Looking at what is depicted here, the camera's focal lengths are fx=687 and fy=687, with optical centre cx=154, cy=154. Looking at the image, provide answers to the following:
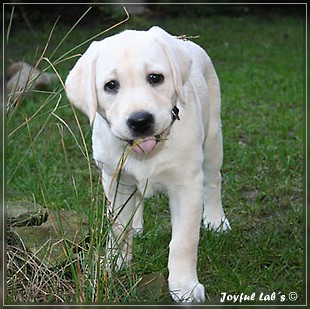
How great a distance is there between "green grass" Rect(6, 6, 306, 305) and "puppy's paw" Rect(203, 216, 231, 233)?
5 cm

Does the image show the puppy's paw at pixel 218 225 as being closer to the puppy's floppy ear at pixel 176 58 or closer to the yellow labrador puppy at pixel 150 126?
the yellow labrador puppy at pixel 150 126

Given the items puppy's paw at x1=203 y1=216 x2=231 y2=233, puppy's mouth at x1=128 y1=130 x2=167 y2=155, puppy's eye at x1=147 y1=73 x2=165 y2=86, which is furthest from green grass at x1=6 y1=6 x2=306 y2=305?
puppy's eye at x1=147 y1=73 x2=165 y2=86

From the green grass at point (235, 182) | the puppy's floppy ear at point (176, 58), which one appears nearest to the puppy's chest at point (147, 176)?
the green grass at point (235, 182)

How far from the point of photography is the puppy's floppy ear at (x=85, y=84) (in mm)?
2768

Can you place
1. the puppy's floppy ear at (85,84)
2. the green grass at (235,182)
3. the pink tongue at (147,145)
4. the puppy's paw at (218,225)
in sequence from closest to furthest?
the puppy's floppy ear at (85,84) → the pink tongue at (147,145) → the green grass at (235,182) → the puppy's paw at (218,225)

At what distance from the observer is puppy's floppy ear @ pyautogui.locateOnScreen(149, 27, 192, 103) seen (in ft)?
9.09

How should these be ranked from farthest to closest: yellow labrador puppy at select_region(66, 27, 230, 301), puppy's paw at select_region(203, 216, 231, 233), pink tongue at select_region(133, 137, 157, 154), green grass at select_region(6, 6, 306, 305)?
Answer: 1. puppy's paw at select_region(203, 216, 231, 233)
2. green grass at select_region(6, 6, 306, 305)
3. pink tongue at select_region(133, 137, 157, 154)
4. yellow labrador puppy at select_region(66, 27, 230, 301)

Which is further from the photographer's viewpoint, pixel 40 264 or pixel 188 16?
pixel 188 16

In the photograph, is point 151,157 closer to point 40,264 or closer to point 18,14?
point 40,264

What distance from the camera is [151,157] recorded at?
2.95 metres

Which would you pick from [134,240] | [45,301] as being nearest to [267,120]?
[134,240]

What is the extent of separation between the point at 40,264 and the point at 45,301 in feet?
0.73

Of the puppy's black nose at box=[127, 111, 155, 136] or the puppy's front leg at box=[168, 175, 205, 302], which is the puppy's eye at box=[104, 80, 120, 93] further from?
the puppy's front leg at box=[168, 175, 205, 302]

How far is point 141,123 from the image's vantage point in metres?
2.55
